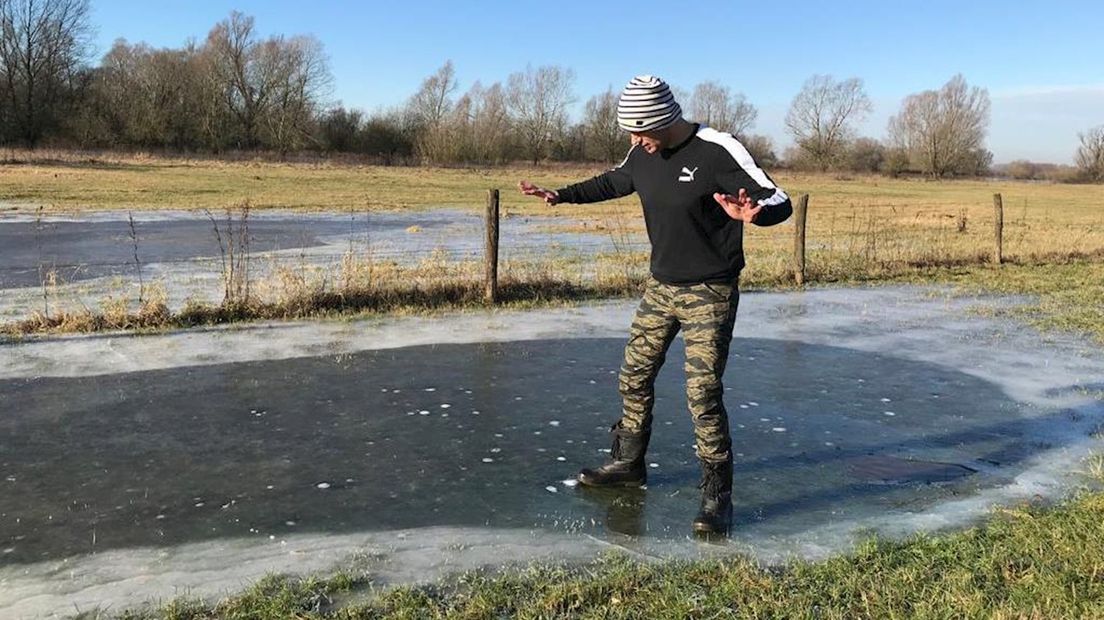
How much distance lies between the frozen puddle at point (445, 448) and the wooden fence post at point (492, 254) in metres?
1.53

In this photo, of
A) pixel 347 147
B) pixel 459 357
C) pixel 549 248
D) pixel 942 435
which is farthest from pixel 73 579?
pixel 347 147

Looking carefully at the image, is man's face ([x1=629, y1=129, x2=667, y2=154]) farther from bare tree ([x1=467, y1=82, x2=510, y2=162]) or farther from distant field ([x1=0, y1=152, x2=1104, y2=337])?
bare tree ([x1=467, y1=82, x2=510, y2=162])

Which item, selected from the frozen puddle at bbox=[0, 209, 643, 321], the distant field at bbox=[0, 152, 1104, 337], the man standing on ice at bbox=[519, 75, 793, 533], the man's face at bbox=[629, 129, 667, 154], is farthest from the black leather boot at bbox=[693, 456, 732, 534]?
the frozen puddle at bbox=[0, 209, 643, 321]

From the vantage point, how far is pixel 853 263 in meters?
14.2

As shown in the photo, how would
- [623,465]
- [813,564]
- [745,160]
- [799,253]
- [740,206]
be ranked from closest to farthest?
[813,564], [740,206], [745,160], [623,465], [799,253]

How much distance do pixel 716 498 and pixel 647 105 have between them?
6.10 feet

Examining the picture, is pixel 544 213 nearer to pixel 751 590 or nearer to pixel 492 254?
pixel 492 254

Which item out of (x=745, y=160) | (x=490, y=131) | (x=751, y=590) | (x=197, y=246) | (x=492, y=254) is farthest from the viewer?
(x=490, y=131)

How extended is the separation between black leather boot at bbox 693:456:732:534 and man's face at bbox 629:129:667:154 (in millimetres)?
1529

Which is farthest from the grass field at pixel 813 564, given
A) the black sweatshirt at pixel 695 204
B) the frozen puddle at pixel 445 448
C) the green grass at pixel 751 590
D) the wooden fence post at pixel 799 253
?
the black sweatshirt at pixel 695 204

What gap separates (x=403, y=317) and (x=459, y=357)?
1956 millimetres

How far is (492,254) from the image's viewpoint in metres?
10.1

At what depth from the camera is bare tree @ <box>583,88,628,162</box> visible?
76.3 metres

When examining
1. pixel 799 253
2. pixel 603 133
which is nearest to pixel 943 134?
pixel 603 133
